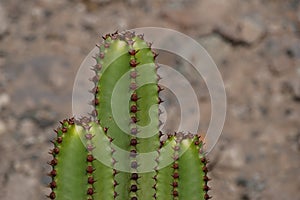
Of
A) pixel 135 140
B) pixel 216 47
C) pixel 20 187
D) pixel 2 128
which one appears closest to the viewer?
pixel 135 140

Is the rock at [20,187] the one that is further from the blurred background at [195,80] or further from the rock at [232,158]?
the rock at [232,158]

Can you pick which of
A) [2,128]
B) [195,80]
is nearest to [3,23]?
[2,128]

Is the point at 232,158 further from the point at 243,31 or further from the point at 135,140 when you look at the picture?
the point at 135,140

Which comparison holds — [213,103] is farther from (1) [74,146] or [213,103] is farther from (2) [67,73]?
(1) [74,146]

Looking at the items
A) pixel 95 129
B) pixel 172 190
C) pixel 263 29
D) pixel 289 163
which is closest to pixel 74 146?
pixel 95 129

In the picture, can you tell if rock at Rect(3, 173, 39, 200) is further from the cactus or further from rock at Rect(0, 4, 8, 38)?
the cactus

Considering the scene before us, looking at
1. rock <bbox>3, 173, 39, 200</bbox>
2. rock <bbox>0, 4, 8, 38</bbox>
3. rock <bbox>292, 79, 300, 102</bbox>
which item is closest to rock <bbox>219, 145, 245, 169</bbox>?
rock <bbox>292, 79, 300, 102</bbox>

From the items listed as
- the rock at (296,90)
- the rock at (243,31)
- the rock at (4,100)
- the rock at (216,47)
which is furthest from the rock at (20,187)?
the rock at (296,90)
